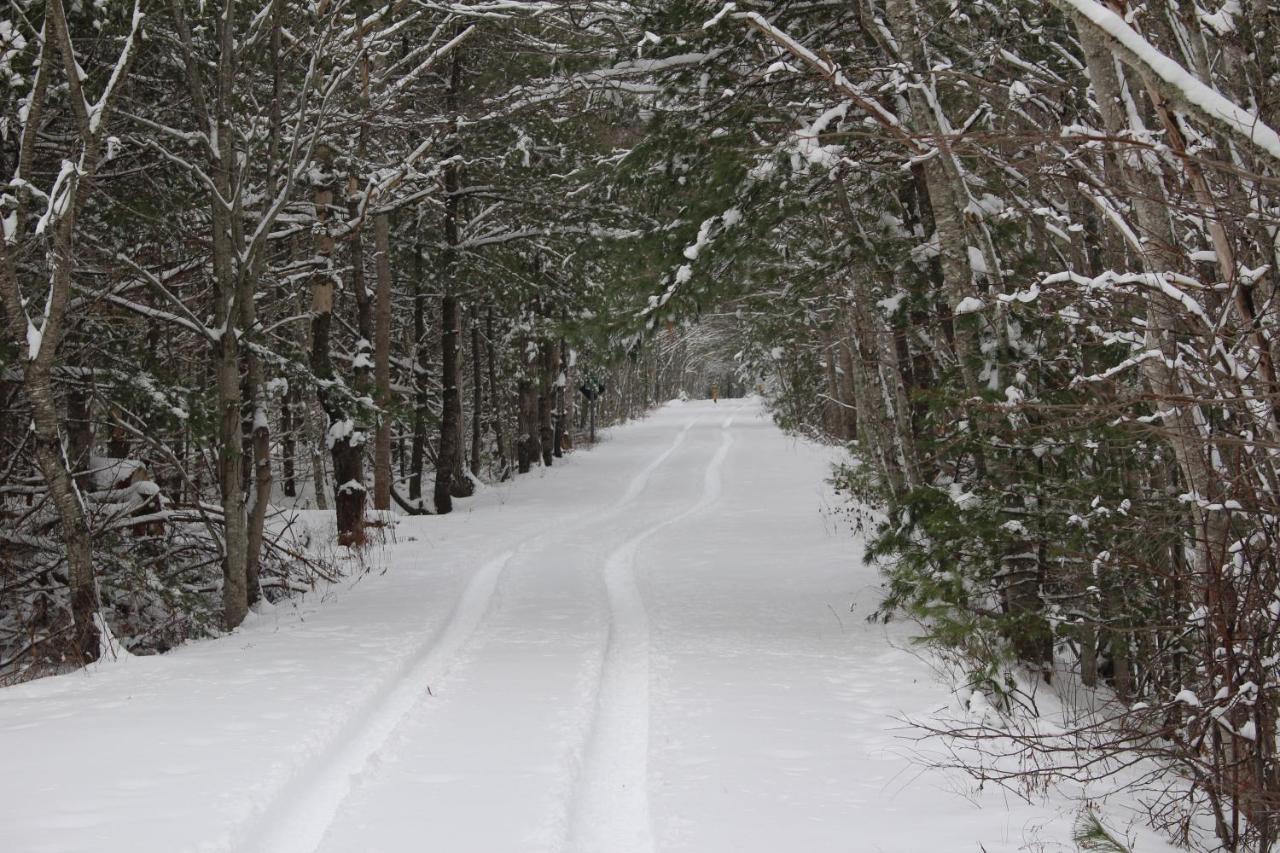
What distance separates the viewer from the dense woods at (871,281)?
375 cm

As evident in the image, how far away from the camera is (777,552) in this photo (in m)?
14.5

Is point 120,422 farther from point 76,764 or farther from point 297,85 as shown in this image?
point 297,85

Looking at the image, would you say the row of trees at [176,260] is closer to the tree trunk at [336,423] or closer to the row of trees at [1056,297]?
the tree trunk at [336,423]

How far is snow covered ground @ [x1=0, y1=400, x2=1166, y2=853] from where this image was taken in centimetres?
443

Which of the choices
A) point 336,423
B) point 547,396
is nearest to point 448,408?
point 336,423

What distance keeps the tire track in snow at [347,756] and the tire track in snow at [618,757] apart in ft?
4.07

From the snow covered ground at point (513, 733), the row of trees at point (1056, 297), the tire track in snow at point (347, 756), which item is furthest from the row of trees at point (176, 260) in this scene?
the tire track in snow at point (347, 756)

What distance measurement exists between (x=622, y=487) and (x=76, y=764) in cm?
1927

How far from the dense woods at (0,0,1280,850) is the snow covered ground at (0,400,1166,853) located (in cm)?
70

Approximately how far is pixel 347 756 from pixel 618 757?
160 cm

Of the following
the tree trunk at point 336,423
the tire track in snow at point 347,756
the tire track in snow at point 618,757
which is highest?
the tree trunk at point 336,423

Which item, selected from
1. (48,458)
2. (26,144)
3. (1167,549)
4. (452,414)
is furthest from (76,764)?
(452,414)

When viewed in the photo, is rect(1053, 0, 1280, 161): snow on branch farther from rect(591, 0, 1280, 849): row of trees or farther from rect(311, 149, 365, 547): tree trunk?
rect(311, 149, 365, 547): tree trunk

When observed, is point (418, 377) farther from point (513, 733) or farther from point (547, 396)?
point (513, 733)
